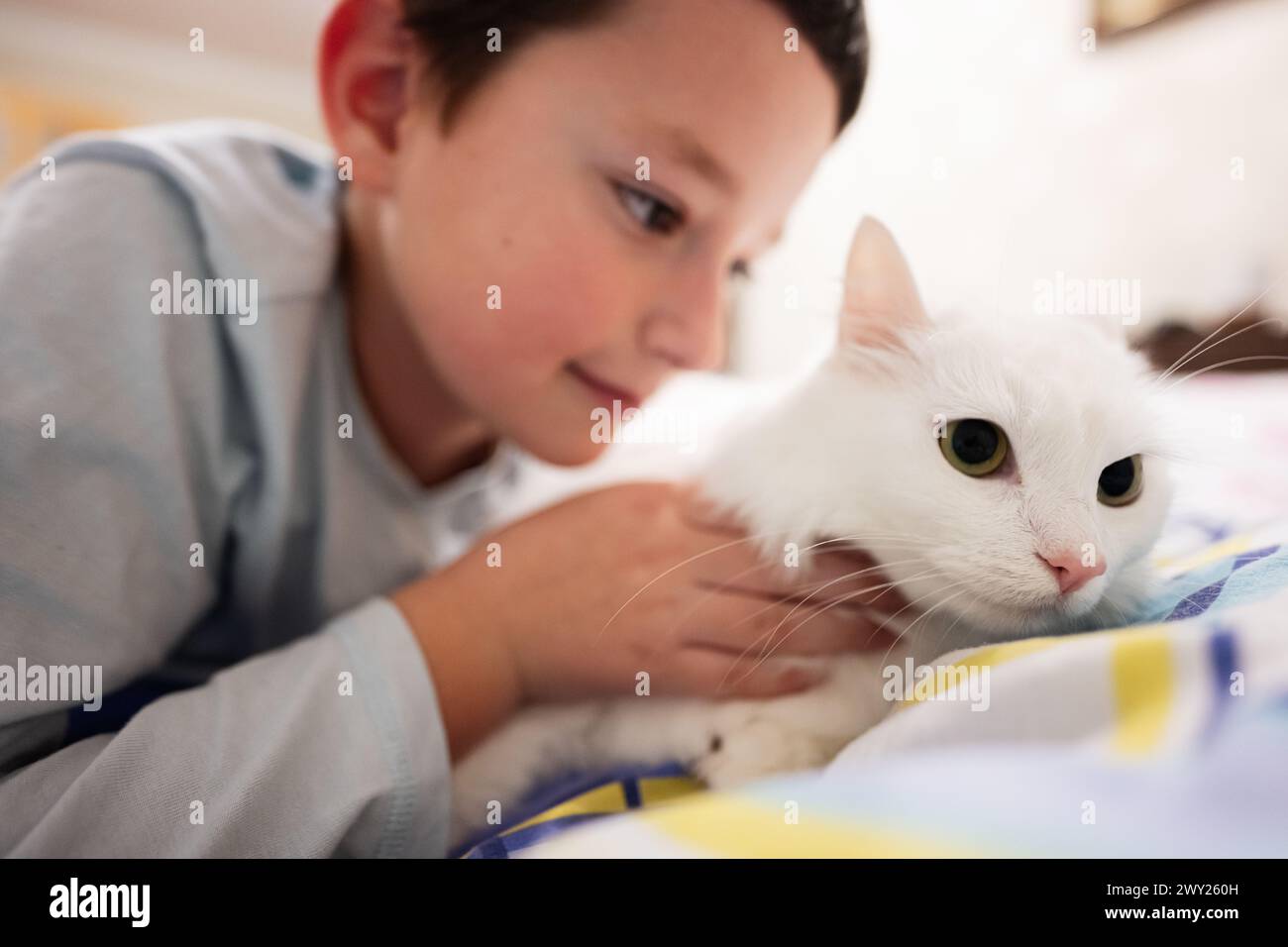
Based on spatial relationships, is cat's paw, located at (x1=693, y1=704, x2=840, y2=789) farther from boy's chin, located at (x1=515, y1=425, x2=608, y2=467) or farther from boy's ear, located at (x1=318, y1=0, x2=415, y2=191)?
boy's ear, located at (x1=318, y1=0, x2=415, y2=191)

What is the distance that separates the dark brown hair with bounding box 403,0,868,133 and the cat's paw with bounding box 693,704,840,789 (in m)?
0.67

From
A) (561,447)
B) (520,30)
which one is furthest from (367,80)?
(561,447)

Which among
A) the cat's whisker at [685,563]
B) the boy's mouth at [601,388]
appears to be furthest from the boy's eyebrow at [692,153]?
the cat's whisker at [685,563]

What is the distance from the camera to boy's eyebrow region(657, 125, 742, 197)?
0.73 m

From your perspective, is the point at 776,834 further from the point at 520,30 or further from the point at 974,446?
the point at 520,30

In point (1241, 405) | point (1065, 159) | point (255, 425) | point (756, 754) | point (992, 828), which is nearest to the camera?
point (992, 828)

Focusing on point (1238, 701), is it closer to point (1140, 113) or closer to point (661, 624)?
point (661, 624)

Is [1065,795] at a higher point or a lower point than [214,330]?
lower

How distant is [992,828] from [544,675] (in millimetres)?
488

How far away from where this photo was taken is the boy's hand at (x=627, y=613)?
2.17 ft

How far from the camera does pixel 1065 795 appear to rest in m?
0.32

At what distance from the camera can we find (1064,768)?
340 millimetres

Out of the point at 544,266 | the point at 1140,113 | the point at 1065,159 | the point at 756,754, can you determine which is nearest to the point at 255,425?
the point at 544,266
